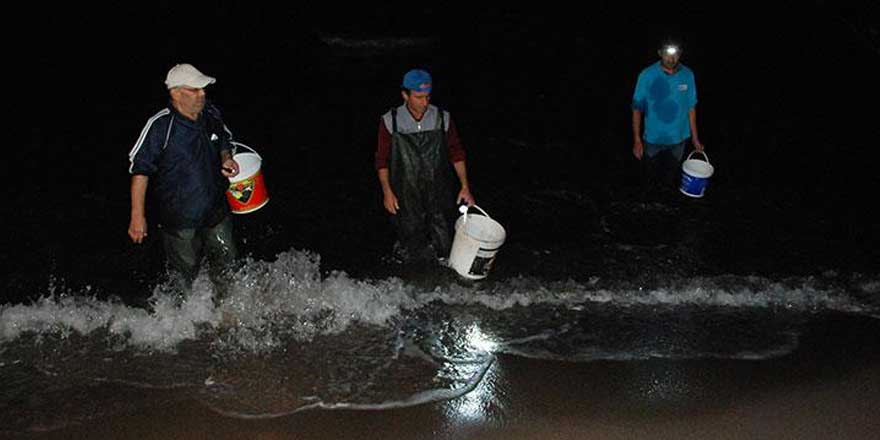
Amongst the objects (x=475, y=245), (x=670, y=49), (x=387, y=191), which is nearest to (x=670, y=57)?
(x=670, y=49)

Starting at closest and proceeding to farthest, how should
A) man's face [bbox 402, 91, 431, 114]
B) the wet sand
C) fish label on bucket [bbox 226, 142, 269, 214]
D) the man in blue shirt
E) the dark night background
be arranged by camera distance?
the wet sand
man's face [bbox 402, 91, 431, 114]
fish label on bucket [bbox 226, 142, 269, 214]
the man in blue shirt
the dark night background

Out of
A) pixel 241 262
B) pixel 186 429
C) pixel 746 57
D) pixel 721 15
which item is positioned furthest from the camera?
pixel 721 15

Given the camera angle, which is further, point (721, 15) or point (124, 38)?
point (721, 15)

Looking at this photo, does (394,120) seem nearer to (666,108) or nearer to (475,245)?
(475,245)

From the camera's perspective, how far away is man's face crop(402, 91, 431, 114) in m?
4.81

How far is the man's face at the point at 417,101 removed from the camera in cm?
481

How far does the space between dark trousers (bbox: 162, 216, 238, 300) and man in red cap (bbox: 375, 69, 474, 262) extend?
1279 millimetres

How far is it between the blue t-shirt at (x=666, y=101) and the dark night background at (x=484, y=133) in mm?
1114

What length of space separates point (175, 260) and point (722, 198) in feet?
20.4

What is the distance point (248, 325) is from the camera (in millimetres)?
4883

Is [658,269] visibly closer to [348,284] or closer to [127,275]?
[348,284]

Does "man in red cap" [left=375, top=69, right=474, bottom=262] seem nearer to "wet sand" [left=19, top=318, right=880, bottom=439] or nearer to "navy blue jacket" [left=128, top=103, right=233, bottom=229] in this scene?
"navy blue jacket" [left=128, top=103, right=233, bottom=229]

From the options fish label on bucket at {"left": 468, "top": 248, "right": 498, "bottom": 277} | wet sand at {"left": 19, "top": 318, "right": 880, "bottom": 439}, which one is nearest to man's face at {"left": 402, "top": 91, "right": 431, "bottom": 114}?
fish label on bucket at {"left": 468, "top": 248, "right": 498, "bottom": 277}

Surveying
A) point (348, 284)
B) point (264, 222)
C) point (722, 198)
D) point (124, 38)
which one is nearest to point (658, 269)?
point (722, 198)
